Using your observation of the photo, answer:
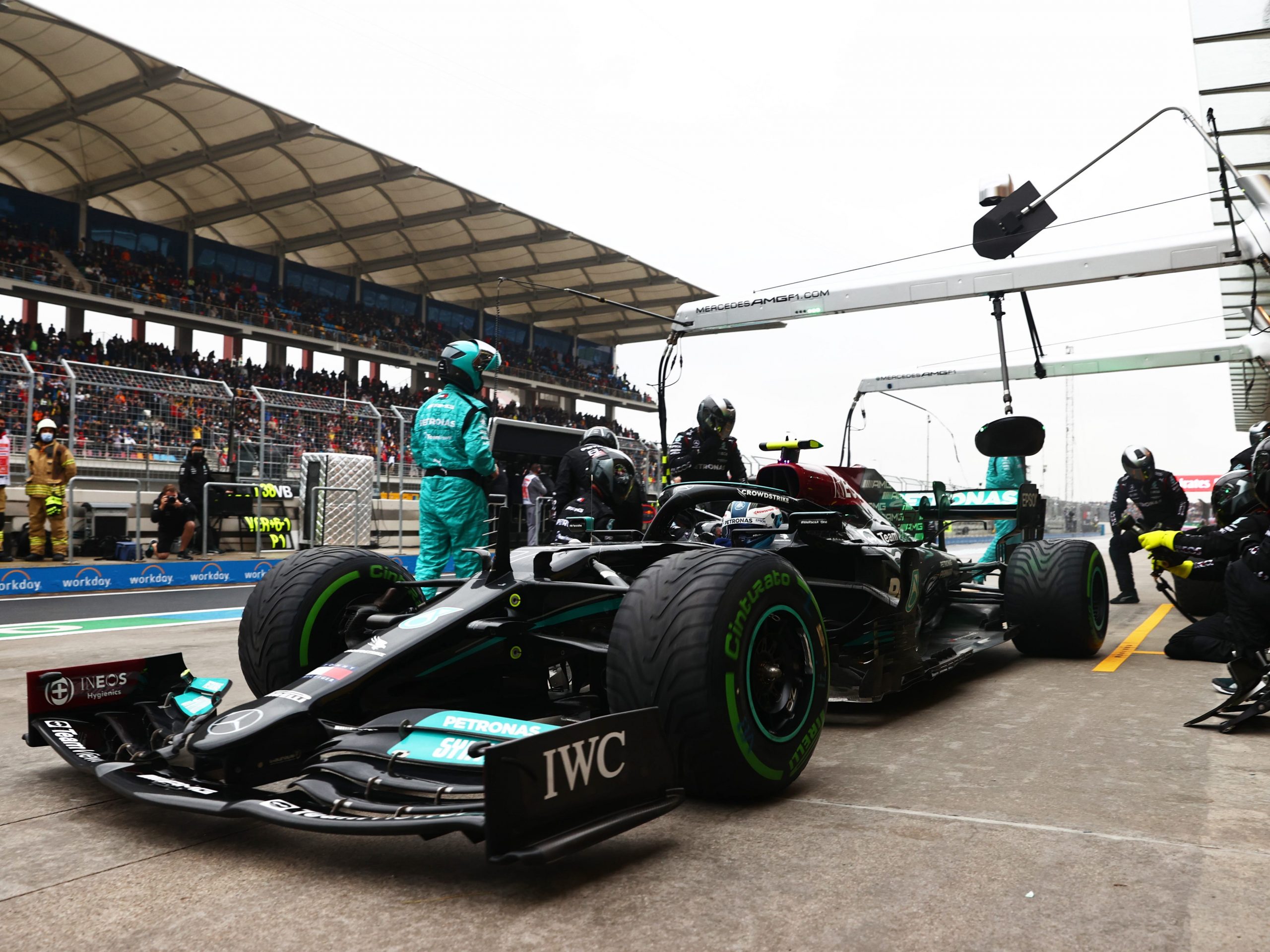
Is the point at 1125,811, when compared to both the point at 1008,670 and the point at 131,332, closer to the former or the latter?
the point at 1008,670

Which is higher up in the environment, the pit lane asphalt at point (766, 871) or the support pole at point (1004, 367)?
the support pole at point (1004, 367)

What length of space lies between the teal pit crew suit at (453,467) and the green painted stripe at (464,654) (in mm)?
2386

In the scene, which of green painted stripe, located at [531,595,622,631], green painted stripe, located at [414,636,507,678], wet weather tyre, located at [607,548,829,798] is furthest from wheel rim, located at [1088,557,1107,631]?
green painted stripe, located at [414,636,507,678]

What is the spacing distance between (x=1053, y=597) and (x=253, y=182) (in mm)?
26951

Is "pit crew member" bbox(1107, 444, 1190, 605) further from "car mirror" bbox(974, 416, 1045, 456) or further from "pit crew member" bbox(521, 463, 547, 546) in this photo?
"pit crew member" bbox(521, 463, 547, 546)

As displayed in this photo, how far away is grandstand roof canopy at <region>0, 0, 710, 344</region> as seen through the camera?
21312 millimetres

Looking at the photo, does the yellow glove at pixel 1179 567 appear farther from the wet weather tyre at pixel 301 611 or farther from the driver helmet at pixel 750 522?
the wet weather tyre at pixel 301 611

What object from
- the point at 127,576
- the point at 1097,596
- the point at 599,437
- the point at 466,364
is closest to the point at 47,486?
the point at 127,576

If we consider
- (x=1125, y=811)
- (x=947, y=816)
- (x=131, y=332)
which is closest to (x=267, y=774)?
(x=947, y=816)

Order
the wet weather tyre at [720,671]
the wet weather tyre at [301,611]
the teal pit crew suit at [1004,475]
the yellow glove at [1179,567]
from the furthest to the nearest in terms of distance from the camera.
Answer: the teal pit crew suit at [1004,475], the yellow glove at [1179,567], the wet weather tyre at [301,611], the wet weather tyre at [720,671]

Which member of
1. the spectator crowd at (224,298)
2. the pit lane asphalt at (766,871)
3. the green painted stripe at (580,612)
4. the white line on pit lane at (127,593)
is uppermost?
the spectator crowd at (224,298)

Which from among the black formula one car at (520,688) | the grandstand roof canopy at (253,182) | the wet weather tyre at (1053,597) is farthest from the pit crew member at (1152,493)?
the grandstand roof canopy at (253,182)

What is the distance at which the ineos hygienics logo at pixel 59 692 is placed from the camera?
10.0 ft

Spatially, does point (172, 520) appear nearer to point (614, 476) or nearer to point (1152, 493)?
point (614, 476)
